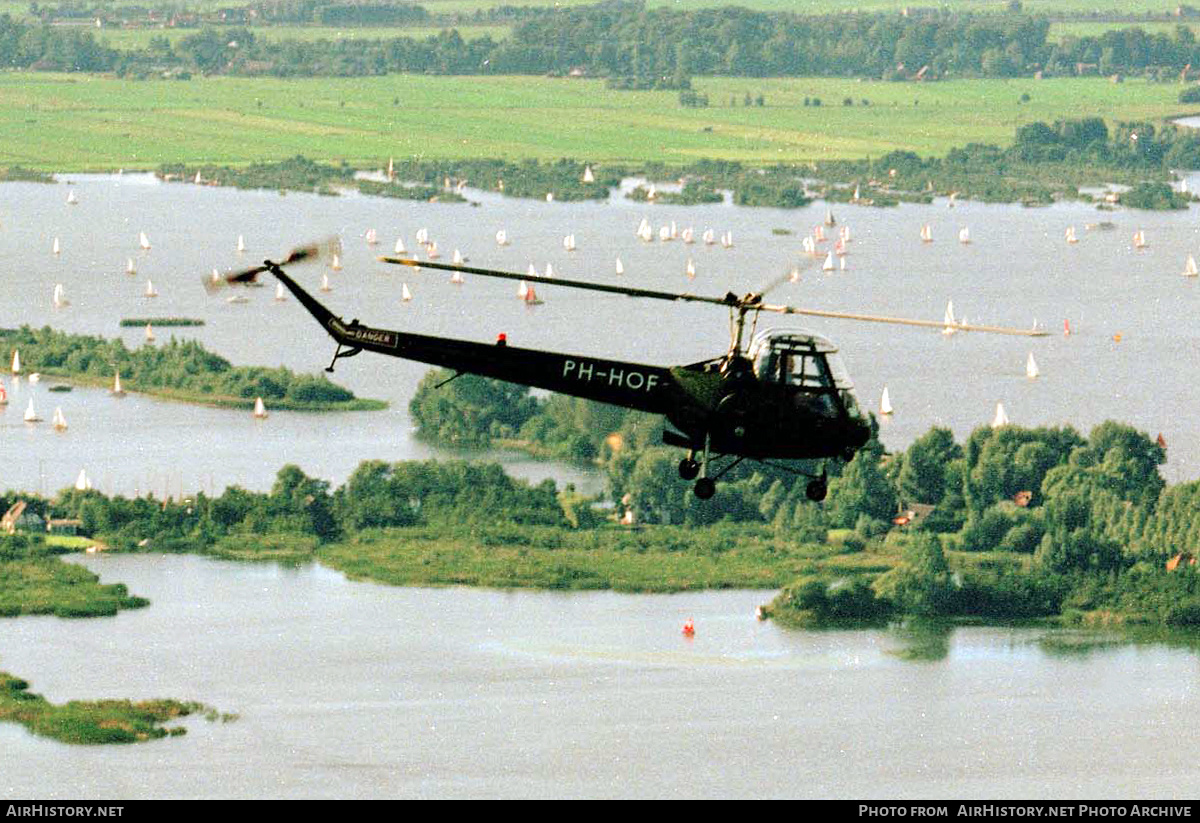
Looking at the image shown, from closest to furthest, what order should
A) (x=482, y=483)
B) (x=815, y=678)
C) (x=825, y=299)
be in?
1. (x=815, y=678)
2. (x=482, y=483)
3. (x=825, y=299)

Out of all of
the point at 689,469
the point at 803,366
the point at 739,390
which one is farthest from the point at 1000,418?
the point at 689,469

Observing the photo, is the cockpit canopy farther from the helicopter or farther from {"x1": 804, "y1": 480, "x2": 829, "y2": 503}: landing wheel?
{"x1": 804, "y1": 480, "x2": 829, "y2": 503}: landing wheel

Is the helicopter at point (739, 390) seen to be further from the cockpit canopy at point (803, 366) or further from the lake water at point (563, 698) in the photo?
the lake water at point (563, 698)

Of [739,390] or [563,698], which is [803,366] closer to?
[739,390]

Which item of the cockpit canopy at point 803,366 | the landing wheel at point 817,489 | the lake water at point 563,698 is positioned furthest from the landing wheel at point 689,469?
the lake water at point 563,698

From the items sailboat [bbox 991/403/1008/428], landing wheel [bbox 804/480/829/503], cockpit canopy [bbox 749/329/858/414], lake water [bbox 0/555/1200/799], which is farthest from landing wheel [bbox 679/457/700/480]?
sailboat [bbox 991/403/1008/428]

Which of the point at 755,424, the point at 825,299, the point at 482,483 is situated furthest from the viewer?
the point at 825,299

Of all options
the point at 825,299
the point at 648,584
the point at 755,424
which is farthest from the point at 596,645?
the point at 755,424

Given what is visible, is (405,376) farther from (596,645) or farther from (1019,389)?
(596,645)
